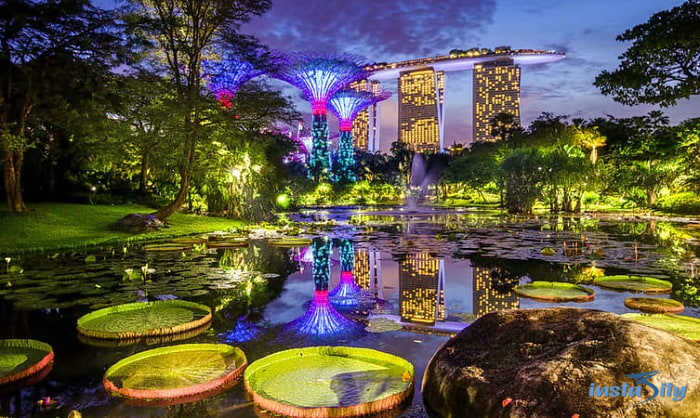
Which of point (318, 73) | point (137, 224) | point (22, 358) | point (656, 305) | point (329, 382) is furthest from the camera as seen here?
point (318, 73)

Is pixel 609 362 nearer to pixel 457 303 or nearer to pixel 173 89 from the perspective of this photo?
pixel 457 303

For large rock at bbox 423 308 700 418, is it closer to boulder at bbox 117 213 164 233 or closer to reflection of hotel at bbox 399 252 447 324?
reflection of hotel at bbox 399 252 447 324

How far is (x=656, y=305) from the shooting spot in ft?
20.0

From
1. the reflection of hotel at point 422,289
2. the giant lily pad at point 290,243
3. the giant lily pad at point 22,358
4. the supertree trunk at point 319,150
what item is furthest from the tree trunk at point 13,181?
the supertree trunk at point 319,150

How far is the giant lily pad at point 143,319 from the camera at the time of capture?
5.32 meters

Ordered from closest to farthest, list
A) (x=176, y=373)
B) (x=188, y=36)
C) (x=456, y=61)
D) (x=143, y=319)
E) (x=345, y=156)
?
(x=176, y=373) → (x=143, y=319) → (x=188, y=36) → (x=345, y=156) → (x=456, y=61)

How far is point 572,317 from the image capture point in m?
3.23

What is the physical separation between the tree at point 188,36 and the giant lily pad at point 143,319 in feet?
39.9

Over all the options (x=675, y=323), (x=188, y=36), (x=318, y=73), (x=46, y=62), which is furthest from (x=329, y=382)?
(x=318, y=73)

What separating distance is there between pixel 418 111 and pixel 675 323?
625ft

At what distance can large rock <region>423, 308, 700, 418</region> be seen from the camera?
249 cm

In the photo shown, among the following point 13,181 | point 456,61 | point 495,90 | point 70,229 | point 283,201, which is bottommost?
point 70,229

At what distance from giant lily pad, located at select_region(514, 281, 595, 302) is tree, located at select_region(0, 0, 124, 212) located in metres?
14.7

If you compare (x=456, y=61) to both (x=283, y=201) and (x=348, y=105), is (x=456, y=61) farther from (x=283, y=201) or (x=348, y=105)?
(x=283, y=201)
